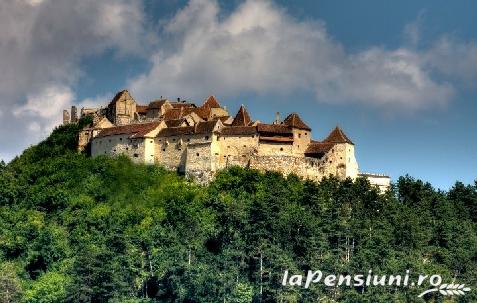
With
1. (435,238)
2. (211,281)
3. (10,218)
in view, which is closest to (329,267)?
(211,281)

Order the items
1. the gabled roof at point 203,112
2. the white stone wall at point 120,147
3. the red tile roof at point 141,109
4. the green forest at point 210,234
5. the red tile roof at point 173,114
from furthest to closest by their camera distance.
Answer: the red tile roof at point 141,109
the red tile roof at point 173,114
the gabled roof at point 203,112
the white stone wall at point 120,147
the green forest at point 210,234

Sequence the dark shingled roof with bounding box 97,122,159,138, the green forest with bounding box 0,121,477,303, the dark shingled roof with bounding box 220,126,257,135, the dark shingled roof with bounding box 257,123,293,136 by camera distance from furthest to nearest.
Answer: the dark shingled roof with bounding box 97,122,159,138 → the dark shingled roof with bounding box 257,123,293,136 → the dark shingled roof with bounding box 220,126,257,135 → the green forest with bounding box 0,121,477,303

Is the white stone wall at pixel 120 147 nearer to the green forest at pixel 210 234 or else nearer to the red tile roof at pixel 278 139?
the green forest at pixel 210 234

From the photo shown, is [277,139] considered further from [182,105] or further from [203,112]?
[182,105]

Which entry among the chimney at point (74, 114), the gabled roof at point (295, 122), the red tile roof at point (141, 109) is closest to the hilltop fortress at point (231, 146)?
the gabled roof at point (295, 122)

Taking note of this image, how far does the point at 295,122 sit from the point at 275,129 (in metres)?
2.43

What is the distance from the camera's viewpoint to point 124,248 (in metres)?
67.6

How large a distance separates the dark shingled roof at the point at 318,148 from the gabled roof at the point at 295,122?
6.64 ft

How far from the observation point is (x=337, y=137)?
3369 inches

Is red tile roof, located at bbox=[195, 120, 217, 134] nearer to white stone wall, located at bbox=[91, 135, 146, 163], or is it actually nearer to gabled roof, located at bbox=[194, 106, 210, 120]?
white stone wall, located at bbox=[91, 135, 146, 163]

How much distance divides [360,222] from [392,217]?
550 cm

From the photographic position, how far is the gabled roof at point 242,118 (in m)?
85.7

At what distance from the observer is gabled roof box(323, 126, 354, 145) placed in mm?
85062

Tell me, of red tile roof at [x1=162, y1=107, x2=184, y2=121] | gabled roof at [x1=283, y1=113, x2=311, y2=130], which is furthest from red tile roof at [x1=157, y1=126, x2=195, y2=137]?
gabled roof at [x1=283, y1=113, x2=311, y2=130]
